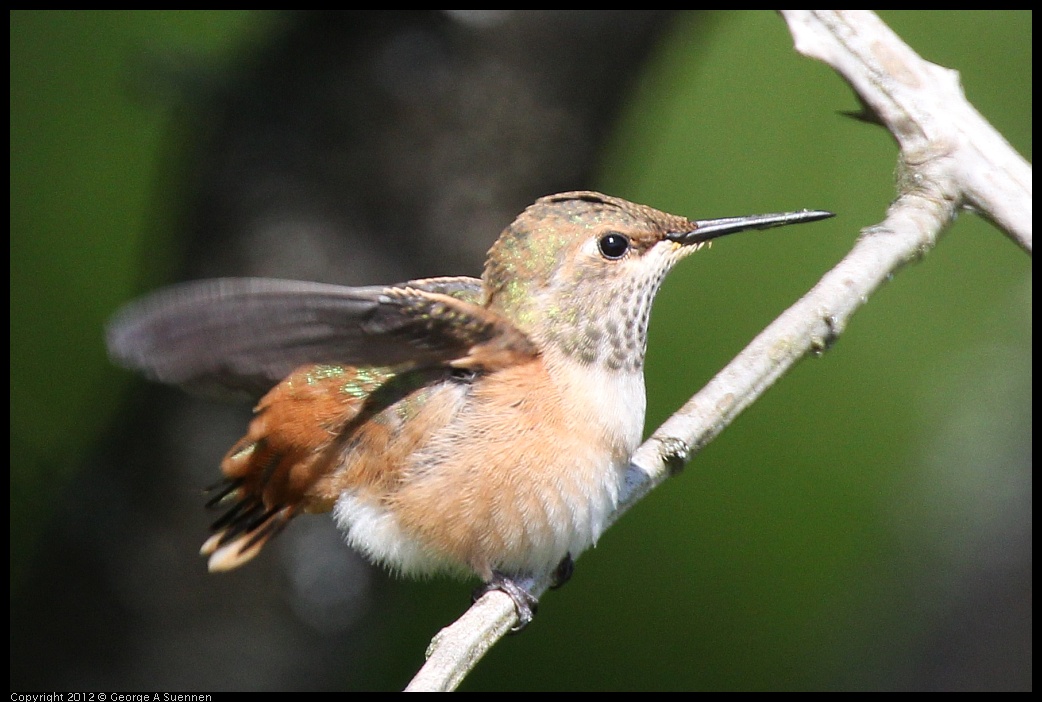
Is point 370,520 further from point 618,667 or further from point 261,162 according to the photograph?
point 618,667

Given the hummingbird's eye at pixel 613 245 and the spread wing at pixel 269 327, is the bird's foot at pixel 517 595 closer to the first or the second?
the spread wing at pixel 269 327

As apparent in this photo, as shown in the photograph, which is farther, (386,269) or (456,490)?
(386,269)

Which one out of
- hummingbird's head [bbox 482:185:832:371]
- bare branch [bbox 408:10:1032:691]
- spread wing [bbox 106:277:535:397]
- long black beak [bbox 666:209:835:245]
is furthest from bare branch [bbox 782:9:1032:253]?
spread wing [bbox 106:277:535:397]

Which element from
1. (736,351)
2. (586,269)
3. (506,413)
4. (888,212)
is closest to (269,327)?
(506,413)

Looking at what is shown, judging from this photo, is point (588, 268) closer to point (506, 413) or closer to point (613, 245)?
point (613, 245)

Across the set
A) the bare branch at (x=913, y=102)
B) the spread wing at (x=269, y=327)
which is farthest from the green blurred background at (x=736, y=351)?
the spread wing at (x=269, y=327)

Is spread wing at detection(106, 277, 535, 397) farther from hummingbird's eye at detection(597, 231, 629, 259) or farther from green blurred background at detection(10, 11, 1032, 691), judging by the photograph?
green blurred background at detection(10, 11, 1032, 691)
